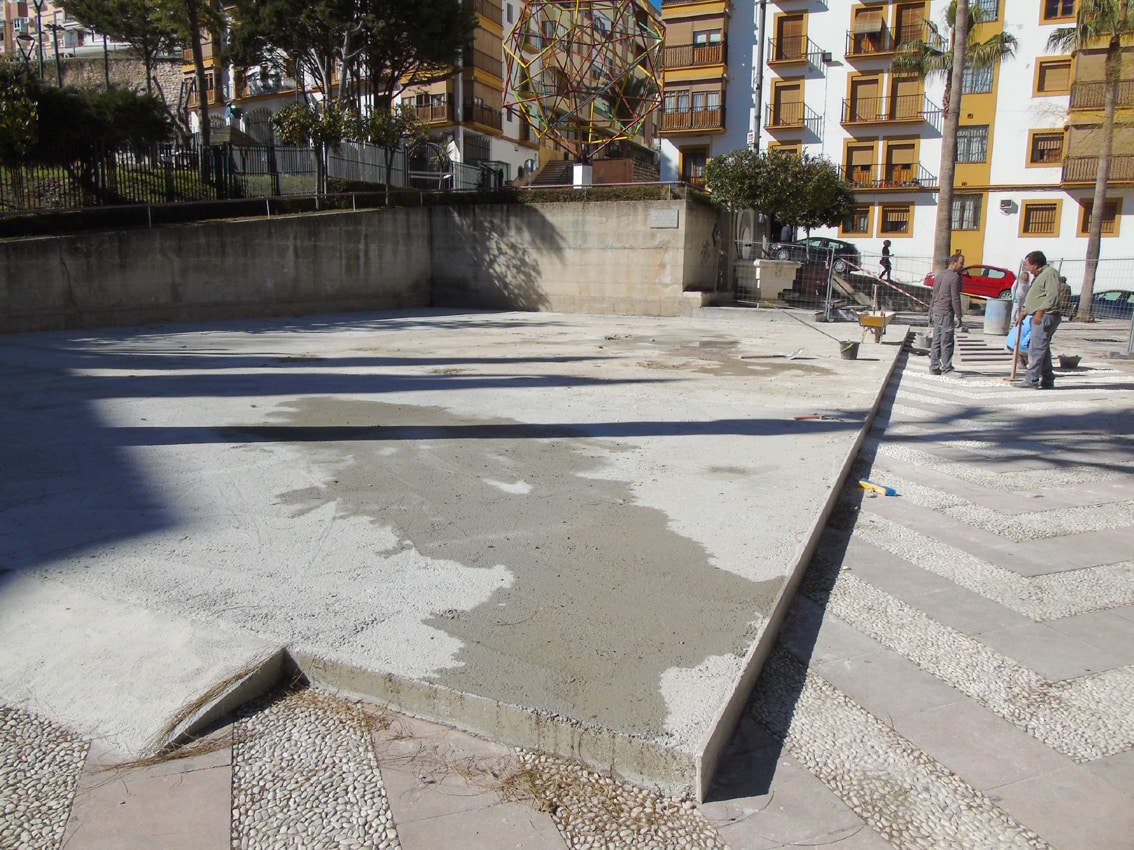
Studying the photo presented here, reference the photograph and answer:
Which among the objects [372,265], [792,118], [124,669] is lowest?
[124,669]

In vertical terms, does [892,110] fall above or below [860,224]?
above

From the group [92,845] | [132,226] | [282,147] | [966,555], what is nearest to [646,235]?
[282,147]

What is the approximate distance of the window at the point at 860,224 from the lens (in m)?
39.7

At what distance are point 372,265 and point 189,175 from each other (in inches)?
171

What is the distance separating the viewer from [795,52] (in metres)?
40.7

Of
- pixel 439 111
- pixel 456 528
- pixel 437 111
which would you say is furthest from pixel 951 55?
pixel 456 528

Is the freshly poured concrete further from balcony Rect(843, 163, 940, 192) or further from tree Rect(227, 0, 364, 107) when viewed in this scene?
balcony Rect(843, 163, 940, 192)

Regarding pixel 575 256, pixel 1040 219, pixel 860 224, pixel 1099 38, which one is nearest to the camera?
pixel 575 256

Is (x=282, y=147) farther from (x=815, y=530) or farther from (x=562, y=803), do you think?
(x=562, y=803)

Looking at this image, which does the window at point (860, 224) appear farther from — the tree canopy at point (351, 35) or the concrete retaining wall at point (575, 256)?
the concrete retaining wall at point (575, 256)

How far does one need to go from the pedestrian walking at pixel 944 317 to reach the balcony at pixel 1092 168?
28917 millimetres

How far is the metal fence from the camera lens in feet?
49.9

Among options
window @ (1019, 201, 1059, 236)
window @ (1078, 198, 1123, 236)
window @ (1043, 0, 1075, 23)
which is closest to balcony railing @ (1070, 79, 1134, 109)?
window @ (1043, 0, 1075, 23)

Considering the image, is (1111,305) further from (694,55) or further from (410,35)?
→ (410,35)
